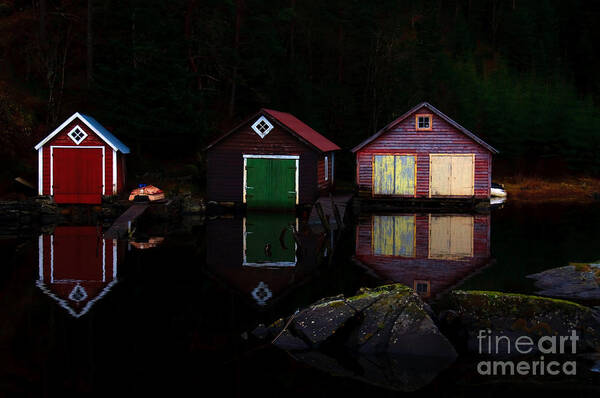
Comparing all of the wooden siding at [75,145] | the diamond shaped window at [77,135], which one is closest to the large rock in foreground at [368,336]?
the wooden siding at [75,145]

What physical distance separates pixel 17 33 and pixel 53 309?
40501 millimetres

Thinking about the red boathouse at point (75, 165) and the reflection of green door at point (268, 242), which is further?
the red boathouse at point (75, 165)

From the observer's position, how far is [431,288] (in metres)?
15.5

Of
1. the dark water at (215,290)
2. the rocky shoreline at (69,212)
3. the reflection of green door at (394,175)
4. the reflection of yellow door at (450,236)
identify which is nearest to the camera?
the dark water at (215,290)

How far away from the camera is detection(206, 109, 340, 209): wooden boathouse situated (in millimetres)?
34500

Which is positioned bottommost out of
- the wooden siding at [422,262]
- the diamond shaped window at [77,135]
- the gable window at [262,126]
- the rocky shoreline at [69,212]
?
the wooden siding at [422,262]

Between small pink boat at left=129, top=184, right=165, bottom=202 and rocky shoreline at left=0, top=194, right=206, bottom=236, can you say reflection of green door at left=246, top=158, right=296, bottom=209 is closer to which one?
rocky shoreline at left=0, top=194, right=206, bottom=236

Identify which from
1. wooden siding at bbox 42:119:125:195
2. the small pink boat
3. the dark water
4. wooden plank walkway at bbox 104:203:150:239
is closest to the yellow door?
the dark water

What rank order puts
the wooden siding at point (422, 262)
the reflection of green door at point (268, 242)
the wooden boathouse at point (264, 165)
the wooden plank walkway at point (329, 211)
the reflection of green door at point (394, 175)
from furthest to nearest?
1. the reflection of green door at point (394, 175)
2. the wooden boathouse at point (264, 165)
3. the wooden plank walkway at point (329, 211)
4. the reflection of green door at point (268, 242)
5. the wooden siding at point (422, 262)

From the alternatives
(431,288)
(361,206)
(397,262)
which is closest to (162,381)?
(431,288)

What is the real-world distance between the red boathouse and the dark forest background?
2346 millimetres

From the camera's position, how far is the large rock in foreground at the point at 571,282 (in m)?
15.1

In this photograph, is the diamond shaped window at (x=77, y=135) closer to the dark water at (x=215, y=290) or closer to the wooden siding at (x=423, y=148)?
the dark water at (x=215, y=290)

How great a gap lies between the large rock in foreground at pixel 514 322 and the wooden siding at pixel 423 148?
25536mm
